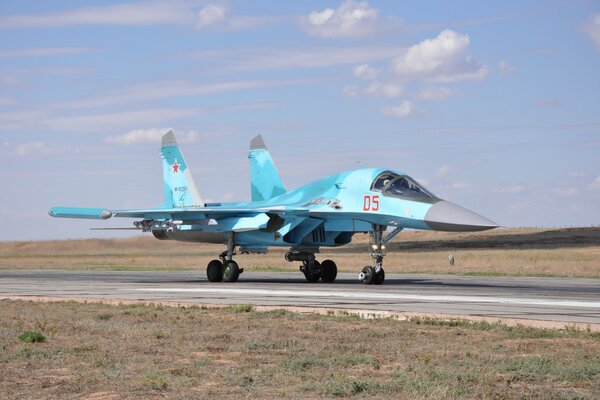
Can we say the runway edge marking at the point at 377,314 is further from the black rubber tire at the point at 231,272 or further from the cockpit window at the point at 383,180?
the black rubber tire at the point at 231,272

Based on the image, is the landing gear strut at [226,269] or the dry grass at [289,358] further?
the landing gear strut at [226,269]

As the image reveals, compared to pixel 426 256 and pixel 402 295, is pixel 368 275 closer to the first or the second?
pixel 402 295

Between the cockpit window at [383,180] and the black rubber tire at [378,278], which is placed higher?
the cockpit window at [383,180]

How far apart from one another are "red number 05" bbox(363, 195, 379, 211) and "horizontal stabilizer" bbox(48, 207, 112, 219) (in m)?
8.16

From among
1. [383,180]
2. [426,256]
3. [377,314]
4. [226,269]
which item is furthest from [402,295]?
[426,256]

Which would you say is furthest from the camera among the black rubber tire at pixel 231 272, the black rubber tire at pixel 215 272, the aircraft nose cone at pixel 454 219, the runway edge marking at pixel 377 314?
the black rubber tire at pixel 215 272

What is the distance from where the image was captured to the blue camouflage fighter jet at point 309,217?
23.6 meters

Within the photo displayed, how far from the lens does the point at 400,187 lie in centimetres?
2416

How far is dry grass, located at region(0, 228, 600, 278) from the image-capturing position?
123 ft

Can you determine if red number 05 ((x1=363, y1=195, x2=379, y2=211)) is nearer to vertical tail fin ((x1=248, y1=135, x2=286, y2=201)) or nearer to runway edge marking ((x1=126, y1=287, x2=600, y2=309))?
runway edge marking ((x1=126, y1=287, x2=600, y2=309))

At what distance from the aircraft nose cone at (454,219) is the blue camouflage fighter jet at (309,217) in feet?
0.08

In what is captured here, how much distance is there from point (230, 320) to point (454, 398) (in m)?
6.93

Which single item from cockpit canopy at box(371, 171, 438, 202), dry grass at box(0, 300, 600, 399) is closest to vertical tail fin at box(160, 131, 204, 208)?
cockpit canopy at box(371, 171, 438, 202)

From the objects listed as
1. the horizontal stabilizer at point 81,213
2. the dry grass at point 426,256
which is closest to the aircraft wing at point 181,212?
the horizontal stabilizer at point 81,213
